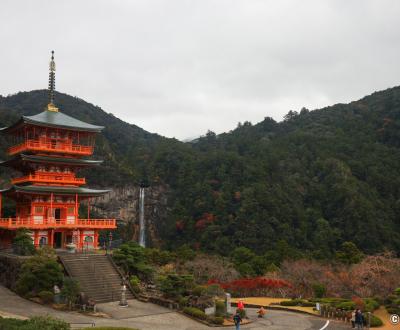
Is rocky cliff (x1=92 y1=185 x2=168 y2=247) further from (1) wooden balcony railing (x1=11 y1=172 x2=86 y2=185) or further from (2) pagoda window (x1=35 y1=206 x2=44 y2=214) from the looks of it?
(2) pagoda window (x1=35 y1=206 x2=44 y2=214)

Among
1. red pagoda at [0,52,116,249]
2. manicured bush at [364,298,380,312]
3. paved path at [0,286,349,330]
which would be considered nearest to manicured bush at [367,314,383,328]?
manicured bush at [364,298,380,312]

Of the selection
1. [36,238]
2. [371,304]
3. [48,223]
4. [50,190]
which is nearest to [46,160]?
[50,190]

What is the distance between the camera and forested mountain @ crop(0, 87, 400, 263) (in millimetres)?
71688

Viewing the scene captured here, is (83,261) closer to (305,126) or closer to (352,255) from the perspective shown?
(352,255)

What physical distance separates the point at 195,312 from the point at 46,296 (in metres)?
8.27

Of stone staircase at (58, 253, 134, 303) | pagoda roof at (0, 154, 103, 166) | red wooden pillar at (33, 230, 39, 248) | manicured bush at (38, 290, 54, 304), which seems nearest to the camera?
manicured bush at (38, 290, 54, 304)

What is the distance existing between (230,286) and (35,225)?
625 inches

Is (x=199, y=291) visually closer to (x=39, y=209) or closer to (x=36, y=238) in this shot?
(x=36, y=238)

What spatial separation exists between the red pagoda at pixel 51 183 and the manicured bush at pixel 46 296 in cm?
817

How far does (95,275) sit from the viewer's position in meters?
28.4

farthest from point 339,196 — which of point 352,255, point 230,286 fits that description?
point 230,286

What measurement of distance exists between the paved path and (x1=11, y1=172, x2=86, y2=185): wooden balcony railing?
9865 mm

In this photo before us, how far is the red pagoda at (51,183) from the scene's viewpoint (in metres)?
33.7

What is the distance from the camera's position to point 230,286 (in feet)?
121
